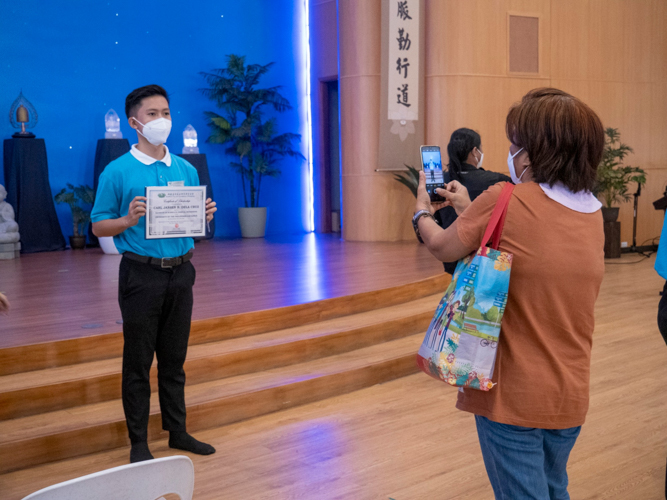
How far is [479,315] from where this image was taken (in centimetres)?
144

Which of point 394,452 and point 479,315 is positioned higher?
point 479,315

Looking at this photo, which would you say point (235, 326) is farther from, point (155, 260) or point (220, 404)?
point (155, 260)

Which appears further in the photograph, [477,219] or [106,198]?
[106,198]

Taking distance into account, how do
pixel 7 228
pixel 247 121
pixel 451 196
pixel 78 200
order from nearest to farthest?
pixel 451 196
pixel 7 228
pixel 78 200
pixel 247 121

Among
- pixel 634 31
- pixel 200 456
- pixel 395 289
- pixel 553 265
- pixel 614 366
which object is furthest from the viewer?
pixel 634 31

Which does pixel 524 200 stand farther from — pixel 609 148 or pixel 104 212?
pixel 609 148

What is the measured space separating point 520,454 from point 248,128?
829cm

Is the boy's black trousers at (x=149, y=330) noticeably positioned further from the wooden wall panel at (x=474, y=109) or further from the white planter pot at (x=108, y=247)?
the wooden wall panel at (x=474, y=109)

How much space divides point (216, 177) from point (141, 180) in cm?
710

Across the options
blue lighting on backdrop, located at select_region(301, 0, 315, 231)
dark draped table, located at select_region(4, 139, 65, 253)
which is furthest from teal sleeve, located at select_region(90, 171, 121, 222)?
blue lighting on backdrop, located at select_region(301, 0, 315, 231)

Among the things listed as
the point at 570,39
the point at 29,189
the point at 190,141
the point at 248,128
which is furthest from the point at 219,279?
the point at 570,39

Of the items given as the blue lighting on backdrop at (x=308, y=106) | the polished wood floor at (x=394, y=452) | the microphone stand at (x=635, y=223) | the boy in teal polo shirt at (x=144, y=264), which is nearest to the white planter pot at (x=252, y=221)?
the blue lighting on backdrop at (x=308, y=106)

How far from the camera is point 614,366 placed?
4.47 metres

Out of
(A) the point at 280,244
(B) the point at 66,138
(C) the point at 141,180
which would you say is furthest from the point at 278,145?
(C) the point at 141,180
